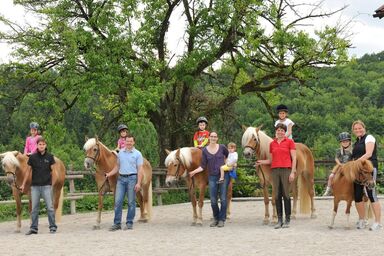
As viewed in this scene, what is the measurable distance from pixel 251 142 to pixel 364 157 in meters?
2.11

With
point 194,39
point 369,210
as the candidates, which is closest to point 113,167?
point 369,210

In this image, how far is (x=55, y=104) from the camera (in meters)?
20.6

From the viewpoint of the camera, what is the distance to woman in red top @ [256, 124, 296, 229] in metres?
10.0

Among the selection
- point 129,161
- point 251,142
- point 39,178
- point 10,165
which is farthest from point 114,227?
point 251,142

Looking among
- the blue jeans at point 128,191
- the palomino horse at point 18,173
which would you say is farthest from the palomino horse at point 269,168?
the palomino horse at point 18,173

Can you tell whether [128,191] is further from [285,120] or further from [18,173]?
[285,120]

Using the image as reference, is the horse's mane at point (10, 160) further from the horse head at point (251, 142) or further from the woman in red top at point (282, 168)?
the woman in red top at point (282, 168)

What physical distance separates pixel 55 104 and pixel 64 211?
499 centimetres

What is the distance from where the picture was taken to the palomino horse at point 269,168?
1042 centimetres

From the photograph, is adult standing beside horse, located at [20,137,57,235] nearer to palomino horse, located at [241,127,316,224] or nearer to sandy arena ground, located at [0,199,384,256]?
sandy arena ground, located at [0,199,384,256]

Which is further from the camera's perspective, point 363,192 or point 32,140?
point 32,140

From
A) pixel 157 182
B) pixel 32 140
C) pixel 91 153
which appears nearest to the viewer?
pixel 91 153

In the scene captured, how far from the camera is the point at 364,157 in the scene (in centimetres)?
929

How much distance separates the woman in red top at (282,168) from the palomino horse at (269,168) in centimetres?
23
